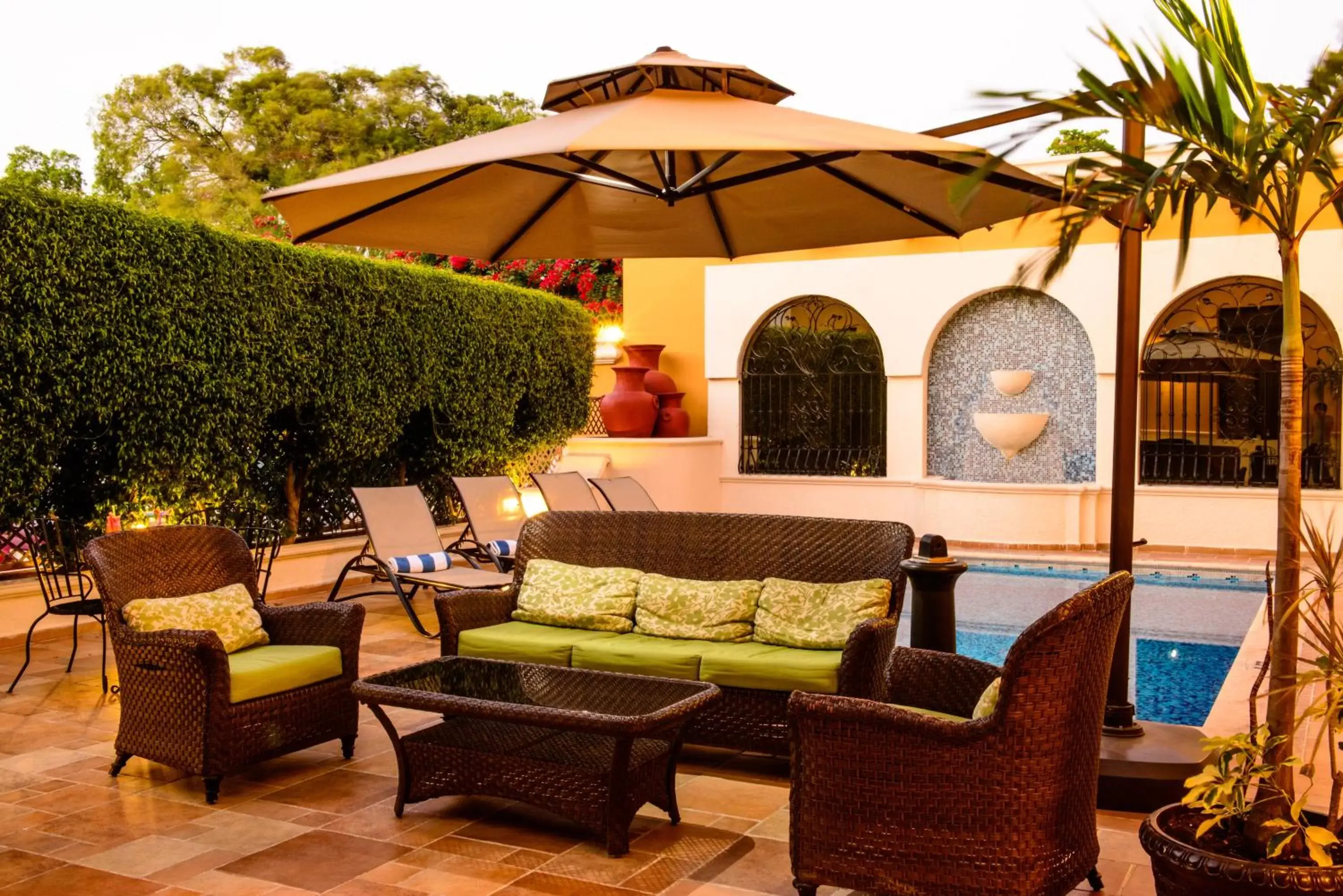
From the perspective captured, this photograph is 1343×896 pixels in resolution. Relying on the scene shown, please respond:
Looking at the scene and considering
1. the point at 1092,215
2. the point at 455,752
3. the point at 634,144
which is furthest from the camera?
the point at 455,752

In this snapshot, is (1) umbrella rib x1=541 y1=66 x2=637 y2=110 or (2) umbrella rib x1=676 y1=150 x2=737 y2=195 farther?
(2) umbrella rib x1=676 y1=150 x2=737 y2=195

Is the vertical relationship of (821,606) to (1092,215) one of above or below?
below

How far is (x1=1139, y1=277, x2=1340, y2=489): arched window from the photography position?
42.3ft

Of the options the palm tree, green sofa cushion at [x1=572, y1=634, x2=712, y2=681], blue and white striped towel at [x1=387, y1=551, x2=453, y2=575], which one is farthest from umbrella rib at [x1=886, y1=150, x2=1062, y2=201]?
blue and white striped towel at [x1=387, y1=551, x2=453, y2=575]

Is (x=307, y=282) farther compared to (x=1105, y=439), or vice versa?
(x=1105, y=439)

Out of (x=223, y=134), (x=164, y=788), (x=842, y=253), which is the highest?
(x=223, y=134)

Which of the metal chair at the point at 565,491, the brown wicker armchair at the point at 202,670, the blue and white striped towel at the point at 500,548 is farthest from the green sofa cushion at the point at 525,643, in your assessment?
the metal chair at the point at 565,491

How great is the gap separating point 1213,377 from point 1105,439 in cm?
147

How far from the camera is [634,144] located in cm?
378

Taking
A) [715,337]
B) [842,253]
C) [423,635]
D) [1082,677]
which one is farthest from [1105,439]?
[1082,677]

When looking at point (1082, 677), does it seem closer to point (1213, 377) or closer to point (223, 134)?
point (1213, 377)

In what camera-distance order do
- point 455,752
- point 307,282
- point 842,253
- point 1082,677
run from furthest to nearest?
point 842,253, point 307,282, point 455,752, point 1082,677

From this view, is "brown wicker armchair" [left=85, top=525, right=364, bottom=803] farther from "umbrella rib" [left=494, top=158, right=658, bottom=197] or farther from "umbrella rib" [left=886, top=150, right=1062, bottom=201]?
"umbrella rib" [left=886, top=150, right=1062, bottom=201]

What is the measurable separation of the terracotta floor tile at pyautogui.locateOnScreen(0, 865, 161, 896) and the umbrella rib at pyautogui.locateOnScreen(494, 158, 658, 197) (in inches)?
125
